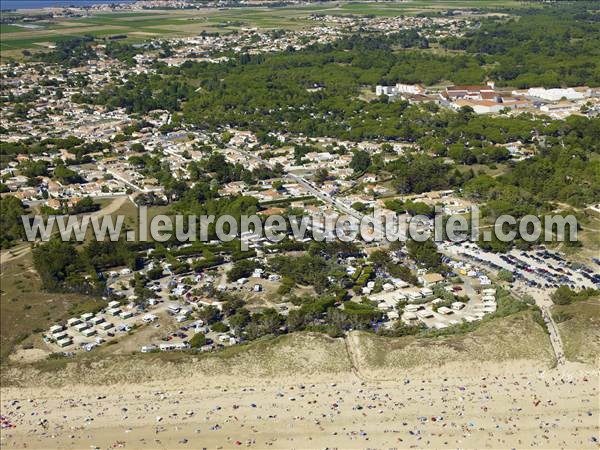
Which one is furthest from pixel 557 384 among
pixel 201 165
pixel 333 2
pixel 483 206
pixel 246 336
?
pixel 333 2

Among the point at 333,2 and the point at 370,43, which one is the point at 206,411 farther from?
the point at 333,2

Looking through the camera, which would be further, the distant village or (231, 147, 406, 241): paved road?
(231, 147, 406, 241): paved road

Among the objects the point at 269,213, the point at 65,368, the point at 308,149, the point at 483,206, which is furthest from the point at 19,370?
the point at 308,149

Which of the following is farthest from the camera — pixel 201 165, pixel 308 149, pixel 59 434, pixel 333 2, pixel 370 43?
pixel 333 2

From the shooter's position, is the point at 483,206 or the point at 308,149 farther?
the point at 308,149

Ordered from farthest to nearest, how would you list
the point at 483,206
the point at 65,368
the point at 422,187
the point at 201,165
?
the point at 201,165 → the point at 422,187 → the point at 483,206 → the point at 65,368

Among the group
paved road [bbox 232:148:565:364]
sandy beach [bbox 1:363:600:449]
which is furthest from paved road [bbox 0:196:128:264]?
sandy beach [bbox 1:363:600:449]

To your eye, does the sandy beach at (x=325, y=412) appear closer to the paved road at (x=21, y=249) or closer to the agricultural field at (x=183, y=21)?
the paved road at (x=21, y=249)

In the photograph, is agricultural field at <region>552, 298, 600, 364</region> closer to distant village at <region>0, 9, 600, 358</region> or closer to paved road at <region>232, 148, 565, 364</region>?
paved road at <region>232, 148, 565, 364</region>

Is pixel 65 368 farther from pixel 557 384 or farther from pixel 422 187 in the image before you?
pixel 422 187

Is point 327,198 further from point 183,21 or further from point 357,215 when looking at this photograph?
point 183,21
